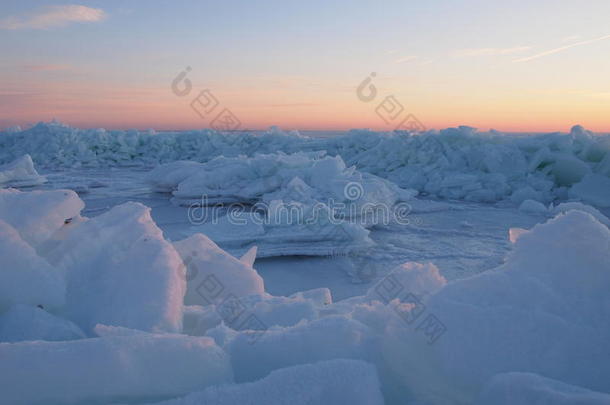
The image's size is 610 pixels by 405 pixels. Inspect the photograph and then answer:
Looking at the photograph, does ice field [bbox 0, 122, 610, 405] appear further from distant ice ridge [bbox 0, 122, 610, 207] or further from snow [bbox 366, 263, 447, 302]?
distant ice ridge [bbox 0, 122, 610, 207]

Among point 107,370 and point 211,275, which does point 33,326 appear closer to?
point 107,370

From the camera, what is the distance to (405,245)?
4.31 meters

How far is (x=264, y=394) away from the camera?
91 centimetres

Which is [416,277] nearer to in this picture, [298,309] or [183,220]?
[298,309]

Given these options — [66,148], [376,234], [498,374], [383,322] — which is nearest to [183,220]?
[376,234]

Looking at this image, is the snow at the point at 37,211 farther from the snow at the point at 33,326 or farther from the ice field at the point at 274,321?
the snow at the point at 33,326

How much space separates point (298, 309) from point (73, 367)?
0.75 m
